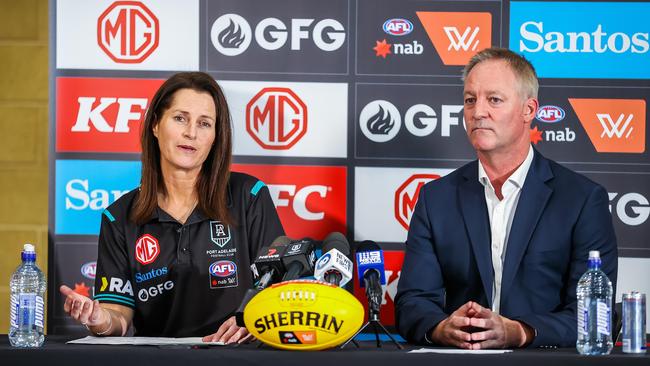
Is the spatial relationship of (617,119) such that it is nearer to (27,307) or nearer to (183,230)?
(183,230)

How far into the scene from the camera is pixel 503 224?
8.29 ft

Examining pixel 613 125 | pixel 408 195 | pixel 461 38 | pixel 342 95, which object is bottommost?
pixel 408 195

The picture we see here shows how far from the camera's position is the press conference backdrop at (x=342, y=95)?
3.14 m

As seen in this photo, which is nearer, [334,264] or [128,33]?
[334,264]

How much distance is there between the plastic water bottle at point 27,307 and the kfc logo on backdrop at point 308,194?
1145 millimetres

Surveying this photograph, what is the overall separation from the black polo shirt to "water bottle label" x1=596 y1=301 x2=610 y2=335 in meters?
1.14

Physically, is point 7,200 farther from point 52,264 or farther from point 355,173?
point 355,173

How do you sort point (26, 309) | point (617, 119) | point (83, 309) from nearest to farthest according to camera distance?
point (26, 309) → point (83, 309) → point (617, 119)

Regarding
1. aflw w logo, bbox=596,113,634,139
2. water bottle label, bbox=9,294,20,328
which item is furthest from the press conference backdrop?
water bottle label, bbox=9,294,20,328

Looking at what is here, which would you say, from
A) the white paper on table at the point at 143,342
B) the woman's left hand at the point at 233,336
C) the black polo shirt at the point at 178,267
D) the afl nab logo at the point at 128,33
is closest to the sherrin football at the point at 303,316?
the white paper on table at the point at 143,342

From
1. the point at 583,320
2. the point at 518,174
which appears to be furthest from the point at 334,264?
the point at 518,174

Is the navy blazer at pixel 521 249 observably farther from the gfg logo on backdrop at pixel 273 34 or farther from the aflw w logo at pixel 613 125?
the gfg logo on backdrop at pixel 273 34

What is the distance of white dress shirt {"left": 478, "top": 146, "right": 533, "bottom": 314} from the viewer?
251 centimetres

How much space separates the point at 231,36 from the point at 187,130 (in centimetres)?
61
